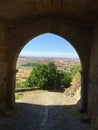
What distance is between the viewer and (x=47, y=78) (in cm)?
2562

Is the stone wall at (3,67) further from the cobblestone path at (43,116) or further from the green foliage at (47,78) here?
the green foliage at (47,78)

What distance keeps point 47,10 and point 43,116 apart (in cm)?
440

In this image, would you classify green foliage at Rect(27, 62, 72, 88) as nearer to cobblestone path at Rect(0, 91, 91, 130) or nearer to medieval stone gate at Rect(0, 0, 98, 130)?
cobblestone path at Rect(0, 91, 91, 130)

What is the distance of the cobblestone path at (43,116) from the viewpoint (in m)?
11.9

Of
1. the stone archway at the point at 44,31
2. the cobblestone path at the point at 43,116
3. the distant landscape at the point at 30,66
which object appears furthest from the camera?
the distant landscape at the point at 30,66

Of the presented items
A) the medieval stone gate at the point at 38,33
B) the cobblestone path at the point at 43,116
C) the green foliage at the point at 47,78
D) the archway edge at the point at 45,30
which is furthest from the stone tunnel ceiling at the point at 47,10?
the green foliage at the point at 47,78

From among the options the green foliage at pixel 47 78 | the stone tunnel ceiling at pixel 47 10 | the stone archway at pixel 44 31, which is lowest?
the green foliage at pixel 47 78

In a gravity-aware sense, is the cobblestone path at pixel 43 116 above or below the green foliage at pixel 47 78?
below

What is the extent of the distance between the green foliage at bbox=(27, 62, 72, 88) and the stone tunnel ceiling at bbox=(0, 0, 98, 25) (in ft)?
35.2

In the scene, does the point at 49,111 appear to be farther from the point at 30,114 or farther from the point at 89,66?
the point at 89,66

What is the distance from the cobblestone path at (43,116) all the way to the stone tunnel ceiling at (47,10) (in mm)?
4094

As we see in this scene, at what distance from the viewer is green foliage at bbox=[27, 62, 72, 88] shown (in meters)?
25.2

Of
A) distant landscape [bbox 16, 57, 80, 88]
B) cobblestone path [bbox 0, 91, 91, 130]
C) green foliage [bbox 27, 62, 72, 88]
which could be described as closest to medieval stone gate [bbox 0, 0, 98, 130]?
cobblestone path [bbox 0, 91, 91, 130]

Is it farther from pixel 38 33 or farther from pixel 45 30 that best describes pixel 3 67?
pixel 45 30
